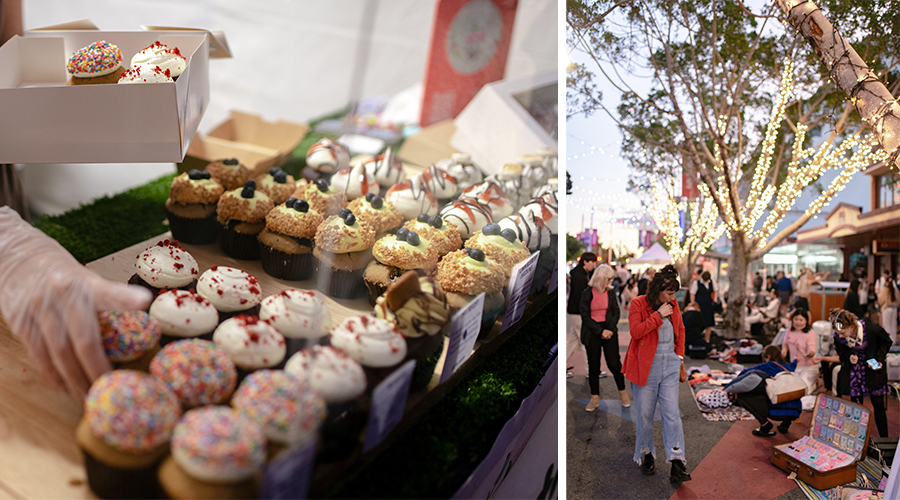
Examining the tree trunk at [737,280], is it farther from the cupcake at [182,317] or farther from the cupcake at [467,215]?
the cupcake at [182,317]

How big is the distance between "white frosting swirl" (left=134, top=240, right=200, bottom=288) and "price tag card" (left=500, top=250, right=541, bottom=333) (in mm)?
1159

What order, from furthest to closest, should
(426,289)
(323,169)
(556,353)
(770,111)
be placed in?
(323,169) → (770,111) → (556,353) → (426,289)

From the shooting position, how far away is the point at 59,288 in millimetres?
1171

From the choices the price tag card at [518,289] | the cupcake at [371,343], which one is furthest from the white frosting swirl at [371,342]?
the price tag card at [518,289]

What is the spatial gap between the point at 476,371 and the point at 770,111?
188 cm

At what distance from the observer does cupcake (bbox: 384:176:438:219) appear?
247 centimetres

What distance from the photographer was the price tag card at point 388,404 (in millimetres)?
1227

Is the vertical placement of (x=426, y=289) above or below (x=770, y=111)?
below

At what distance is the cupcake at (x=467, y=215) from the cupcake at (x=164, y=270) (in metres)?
1.04

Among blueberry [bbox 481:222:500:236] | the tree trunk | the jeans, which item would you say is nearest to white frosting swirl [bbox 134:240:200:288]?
blueberry [bbox 481:222:500:236]

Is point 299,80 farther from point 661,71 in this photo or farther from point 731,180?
point 731,180

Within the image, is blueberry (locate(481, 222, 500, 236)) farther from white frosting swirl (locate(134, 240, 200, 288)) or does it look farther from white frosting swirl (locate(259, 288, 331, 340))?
white frosting swirl (locate(134, 240, 200, 288))

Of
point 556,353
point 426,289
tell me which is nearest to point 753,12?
point 556,353

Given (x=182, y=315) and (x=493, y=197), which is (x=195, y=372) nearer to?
(x=182, y=315)
